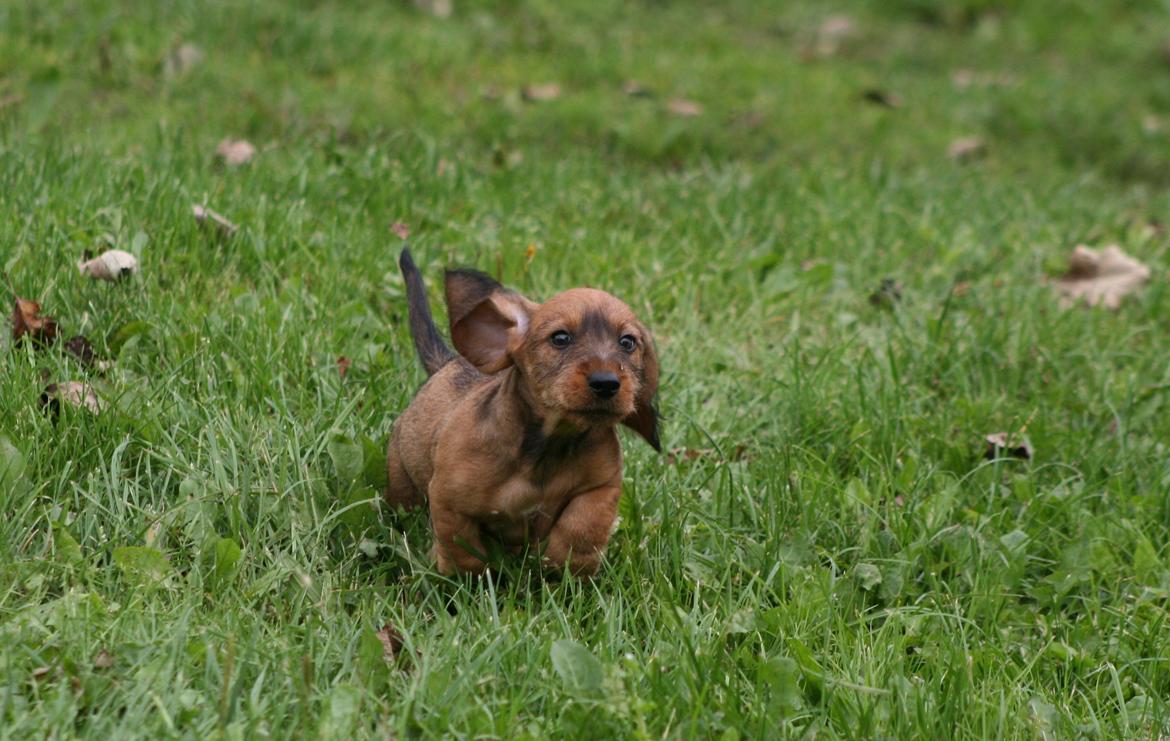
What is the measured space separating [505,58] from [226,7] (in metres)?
1.59

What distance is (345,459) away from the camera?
3.78 metres

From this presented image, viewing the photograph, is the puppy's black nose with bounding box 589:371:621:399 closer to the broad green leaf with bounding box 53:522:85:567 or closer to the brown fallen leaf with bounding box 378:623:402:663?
the brown fallen leaf with bounding box 378:623:402:663

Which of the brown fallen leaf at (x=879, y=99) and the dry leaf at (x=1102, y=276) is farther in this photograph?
the brown fallen leaf at (x=879, y=99)

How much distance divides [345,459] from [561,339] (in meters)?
0.85

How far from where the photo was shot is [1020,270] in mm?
6113

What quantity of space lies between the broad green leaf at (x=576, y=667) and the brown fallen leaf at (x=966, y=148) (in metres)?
5.89

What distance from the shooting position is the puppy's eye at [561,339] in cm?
325

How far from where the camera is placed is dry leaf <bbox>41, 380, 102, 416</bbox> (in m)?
3.70

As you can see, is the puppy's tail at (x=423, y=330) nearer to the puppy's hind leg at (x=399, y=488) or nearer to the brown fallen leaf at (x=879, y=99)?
the puppy's hind leg at (x=399, y=488)

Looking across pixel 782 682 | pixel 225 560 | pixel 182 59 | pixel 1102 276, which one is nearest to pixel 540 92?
pixel 182 59

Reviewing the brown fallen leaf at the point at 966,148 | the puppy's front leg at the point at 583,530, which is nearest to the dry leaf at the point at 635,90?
the brown fallen leaf at the point at 966,148

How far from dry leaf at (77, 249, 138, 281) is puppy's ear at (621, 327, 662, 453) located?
5.96ft

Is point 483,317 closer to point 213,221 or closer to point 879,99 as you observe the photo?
point 213,221

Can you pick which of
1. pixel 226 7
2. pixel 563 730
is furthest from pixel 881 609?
pixel 226 7
